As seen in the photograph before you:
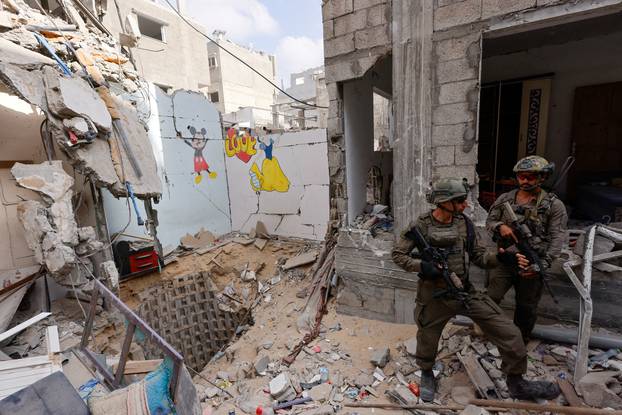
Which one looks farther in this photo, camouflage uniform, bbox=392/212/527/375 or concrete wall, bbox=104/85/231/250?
concrete wall, bbox=104/85/231/250

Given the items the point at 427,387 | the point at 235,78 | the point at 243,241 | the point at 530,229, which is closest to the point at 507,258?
the point at 530,229

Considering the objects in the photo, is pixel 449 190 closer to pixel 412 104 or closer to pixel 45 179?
pixel 412 104

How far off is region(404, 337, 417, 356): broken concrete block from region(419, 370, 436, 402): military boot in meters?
0.46

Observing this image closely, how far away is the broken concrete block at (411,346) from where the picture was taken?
343 cm

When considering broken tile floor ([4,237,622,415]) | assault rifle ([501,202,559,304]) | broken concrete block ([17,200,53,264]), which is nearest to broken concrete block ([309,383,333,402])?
broken tile floor ([4,237,622,415])

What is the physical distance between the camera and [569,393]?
2.61 metres

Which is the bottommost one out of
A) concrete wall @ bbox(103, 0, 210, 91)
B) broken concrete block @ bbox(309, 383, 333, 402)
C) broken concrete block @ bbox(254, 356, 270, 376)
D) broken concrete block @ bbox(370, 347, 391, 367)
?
broken concrete block @ bbox(254, 356, 270, 376)

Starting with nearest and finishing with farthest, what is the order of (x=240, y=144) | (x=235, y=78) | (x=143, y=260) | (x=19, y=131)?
(x=19, y=131) < (x=143, y=260) < (x=240, y=144) < (x=235, y=78)

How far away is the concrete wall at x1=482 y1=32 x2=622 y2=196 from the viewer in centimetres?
514

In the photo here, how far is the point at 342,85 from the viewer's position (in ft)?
13.6

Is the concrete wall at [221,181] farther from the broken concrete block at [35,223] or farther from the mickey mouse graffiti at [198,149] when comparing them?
the broken concrete block at [35,223]

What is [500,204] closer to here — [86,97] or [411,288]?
[411,288]

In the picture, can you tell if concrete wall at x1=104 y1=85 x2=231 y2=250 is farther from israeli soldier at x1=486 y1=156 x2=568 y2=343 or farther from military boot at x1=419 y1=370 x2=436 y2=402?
israeli soldier at x1=486 y1=156 x2=568 y2=343

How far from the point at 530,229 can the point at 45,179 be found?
5507 mm
